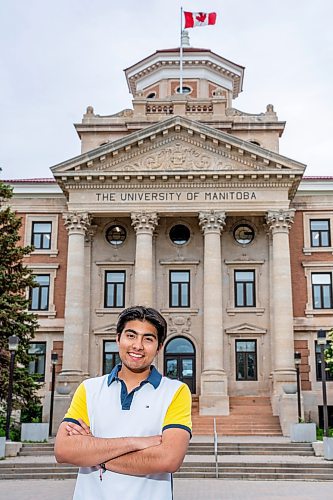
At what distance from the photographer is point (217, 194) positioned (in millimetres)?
37375

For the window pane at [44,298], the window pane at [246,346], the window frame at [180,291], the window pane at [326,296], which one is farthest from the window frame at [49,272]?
the window pane at [326,296]

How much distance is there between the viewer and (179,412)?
3633 millimetres

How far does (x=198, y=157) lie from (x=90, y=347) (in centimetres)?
1263

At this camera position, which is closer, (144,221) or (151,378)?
(151,378)

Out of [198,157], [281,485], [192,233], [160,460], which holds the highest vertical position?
[198,157]

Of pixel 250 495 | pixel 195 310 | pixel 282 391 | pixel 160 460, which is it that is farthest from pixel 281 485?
pixel 195 310

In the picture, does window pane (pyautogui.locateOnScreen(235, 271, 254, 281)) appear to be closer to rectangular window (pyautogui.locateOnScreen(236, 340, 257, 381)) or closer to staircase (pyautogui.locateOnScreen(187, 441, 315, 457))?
rectangular window (pyautogui.locateOnScreen(236, 340, 257, 381))

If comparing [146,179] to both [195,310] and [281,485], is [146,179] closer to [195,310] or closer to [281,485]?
[195,310]

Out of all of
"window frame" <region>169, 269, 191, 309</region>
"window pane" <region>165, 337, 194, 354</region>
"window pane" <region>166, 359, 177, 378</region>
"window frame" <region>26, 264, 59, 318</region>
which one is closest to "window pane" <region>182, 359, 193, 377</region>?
"window pane" <region>166, 359, 177, 378</region>

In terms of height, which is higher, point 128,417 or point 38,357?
point 38,357

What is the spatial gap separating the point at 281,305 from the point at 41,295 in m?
14.7

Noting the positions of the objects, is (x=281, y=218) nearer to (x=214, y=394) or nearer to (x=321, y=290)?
(x=321, y=290)

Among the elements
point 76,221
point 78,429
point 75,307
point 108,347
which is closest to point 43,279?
point 76,221

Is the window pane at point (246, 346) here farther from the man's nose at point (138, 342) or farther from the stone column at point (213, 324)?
the man's nose at point (138, 342)
